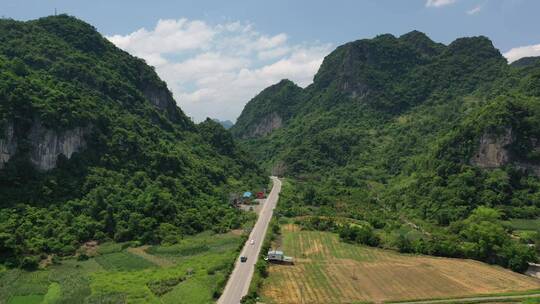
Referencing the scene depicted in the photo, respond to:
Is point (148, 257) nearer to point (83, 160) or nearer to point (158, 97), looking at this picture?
point (83, 160)

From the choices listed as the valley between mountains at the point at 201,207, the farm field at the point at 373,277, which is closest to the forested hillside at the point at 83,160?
the valley between mountains at the point at 201,207

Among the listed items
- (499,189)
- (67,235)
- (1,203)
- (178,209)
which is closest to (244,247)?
(178,209)

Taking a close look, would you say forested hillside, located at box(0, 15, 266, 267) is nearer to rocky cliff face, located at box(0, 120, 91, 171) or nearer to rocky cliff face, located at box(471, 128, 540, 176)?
rocky cliff face, located at box(0, 120, 91, 171)

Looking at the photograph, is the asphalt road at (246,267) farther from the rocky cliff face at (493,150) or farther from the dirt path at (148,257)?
the rocky cliff face at (493,150)

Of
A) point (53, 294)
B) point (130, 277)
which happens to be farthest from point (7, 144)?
point (130, 277)

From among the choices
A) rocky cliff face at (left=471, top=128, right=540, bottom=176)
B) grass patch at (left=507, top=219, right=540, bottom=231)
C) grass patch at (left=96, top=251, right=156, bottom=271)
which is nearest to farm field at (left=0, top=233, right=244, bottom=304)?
grass patch at (left=96, top=251, right=156, bottom=271)

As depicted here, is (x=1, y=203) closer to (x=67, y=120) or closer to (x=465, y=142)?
(x=67, y=120)
